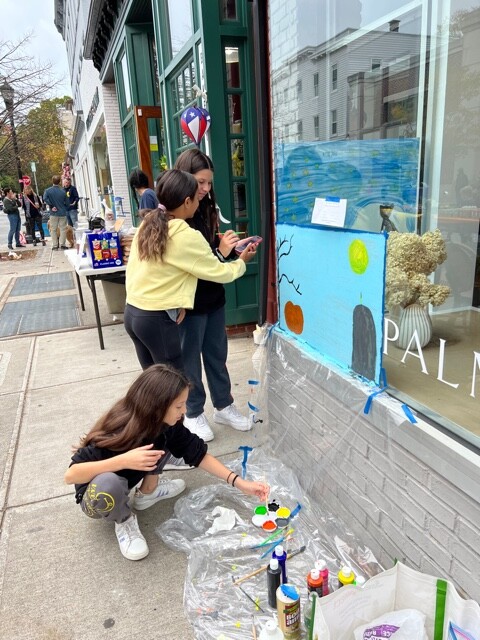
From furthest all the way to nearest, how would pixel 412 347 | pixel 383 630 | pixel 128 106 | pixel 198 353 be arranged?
pixel 128 106 < pixel 198 353 < pixel 412 347 < pixel 383 630

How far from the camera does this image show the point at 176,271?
2547 mm

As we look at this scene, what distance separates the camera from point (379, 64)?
2.22 metres

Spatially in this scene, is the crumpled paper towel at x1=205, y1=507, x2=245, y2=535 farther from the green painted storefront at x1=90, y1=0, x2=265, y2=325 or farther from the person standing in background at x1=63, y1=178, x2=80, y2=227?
the person standing in background at x1=63, y1=178, x2=80, y2=227

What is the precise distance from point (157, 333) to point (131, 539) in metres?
1.00

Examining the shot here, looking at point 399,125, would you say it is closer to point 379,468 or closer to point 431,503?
point 379,468

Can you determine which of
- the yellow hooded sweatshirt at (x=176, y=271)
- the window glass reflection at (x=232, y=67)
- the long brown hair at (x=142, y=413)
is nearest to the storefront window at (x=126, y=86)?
the window glass reflection at (x=232, y=67)

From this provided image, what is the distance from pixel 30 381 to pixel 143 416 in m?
2.67

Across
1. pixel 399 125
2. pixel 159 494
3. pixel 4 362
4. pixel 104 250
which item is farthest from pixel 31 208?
pixel 399 125

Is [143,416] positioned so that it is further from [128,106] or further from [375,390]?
[128,106]

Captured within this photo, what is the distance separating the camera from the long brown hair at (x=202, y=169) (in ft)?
8.82

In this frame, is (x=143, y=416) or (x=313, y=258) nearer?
(x=143, y=416)

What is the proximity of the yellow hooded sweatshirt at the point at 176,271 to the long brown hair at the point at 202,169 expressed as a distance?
0.34 metres

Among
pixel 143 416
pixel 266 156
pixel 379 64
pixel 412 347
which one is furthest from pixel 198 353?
pixel 379 64

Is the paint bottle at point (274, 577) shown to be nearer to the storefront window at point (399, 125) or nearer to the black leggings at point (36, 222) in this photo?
the storefront window at point (399, 125)
